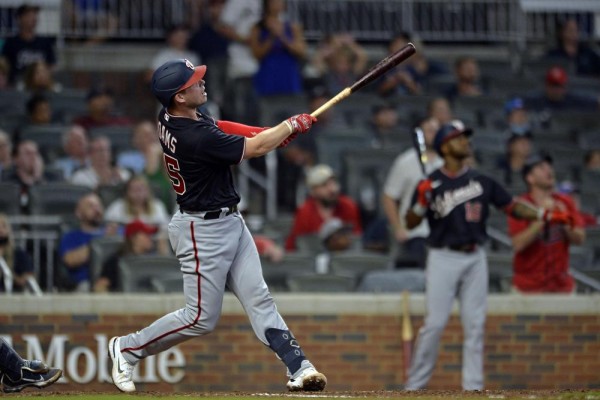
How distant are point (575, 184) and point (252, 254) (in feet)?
23.2

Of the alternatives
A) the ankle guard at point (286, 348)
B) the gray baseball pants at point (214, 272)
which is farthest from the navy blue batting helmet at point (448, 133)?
Answer: the ankle guard at point (286, 348)

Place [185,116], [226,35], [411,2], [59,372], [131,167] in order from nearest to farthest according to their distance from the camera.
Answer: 1. [185,116]
2. [59,372]
3. [131,167]
4. [226,35]
5. [411,2]

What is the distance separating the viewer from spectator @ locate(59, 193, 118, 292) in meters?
11.8

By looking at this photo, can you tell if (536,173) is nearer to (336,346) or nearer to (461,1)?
(336,346)

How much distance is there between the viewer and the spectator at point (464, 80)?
1543cm

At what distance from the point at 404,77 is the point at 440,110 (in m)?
1.45

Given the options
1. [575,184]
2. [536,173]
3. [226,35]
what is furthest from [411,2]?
[536,173]

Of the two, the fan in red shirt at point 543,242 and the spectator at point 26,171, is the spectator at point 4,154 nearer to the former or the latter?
the spectator at point 26,171

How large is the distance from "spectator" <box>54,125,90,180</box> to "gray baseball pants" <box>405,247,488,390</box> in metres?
4.35

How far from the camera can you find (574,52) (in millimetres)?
17141

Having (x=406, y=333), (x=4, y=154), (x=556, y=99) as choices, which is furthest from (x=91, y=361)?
(x=556, y=99)

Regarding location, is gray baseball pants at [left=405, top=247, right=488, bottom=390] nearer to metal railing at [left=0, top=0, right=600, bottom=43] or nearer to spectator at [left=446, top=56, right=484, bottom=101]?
spectator at [left=446, top=56, right=484, bottom=101]

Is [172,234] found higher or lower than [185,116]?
lower

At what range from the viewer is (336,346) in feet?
36.3
